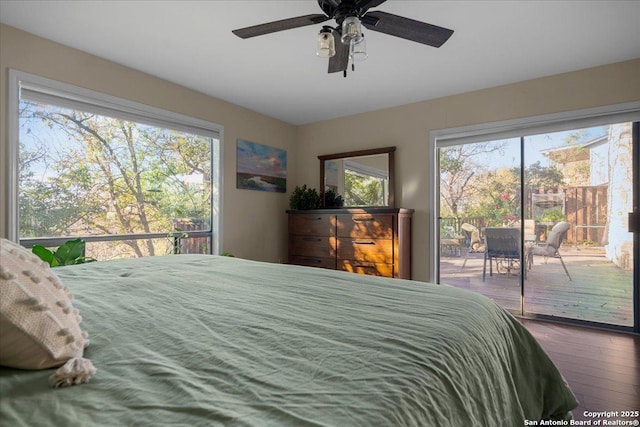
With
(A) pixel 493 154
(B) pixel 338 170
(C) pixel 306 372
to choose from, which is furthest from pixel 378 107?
(C) pixel 306 372

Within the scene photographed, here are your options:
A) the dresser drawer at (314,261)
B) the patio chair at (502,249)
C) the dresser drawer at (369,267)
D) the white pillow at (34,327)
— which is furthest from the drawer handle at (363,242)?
the white pillow at (34,327)

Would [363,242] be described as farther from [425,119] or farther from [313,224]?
[425,119]

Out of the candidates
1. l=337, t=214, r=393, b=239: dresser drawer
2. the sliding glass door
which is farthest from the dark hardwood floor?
l=337, t=214, r=393, b=239: dresser drawer

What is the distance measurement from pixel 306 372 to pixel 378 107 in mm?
3858

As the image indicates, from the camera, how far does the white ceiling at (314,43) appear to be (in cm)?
211

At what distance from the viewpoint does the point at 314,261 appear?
13.4 feet

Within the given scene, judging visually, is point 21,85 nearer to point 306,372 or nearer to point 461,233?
point 306,372

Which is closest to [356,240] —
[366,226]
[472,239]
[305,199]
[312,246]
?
[366,226]

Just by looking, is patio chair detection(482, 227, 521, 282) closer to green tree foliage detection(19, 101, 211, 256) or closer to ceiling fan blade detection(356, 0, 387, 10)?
ceiling fan blade detection(356, 0, 387, 10)

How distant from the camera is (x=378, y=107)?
4047 millimetres

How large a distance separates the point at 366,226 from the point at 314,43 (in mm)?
1951

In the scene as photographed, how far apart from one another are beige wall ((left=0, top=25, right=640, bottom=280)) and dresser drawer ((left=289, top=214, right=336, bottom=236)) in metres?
0.39

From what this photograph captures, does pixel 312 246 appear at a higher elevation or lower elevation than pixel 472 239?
lower

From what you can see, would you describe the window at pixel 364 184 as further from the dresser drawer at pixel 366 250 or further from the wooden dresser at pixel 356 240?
the dresser drawer at pixel 366 250
